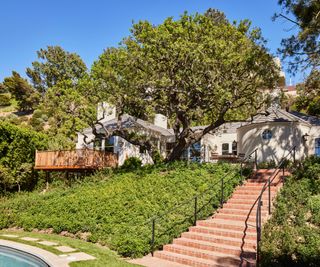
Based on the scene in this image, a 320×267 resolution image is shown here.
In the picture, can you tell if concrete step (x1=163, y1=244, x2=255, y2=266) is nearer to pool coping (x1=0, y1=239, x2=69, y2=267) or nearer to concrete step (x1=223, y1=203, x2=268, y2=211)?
concrete step (x1=223, y1=203, x2=268, y2=211)

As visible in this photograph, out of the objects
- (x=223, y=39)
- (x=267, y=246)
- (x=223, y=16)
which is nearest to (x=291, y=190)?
(x=267, y=246)

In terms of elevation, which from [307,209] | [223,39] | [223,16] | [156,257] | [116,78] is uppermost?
[223,16]

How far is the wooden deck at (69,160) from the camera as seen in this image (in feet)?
75.5

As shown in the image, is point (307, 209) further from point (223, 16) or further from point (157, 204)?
point (223, 16)

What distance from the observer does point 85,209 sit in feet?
51.9

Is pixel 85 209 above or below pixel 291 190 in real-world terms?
below

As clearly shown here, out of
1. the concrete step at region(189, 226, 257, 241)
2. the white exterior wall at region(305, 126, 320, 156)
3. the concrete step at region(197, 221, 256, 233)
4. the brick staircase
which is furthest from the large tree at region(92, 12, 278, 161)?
the concrete step at region(189, 226, 257, 241)

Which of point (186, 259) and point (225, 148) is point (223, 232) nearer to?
point (186, 259)

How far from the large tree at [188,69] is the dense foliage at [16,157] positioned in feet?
25.3

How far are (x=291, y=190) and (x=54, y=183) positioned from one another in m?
17.3

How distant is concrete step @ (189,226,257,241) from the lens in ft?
35.5

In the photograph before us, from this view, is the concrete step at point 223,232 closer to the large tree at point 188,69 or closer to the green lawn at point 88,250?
the green lawn at point 88,250

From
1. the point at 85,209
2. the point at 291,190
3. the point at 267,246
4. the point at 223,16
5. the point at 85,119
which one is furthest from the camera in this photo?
the point at 223,16

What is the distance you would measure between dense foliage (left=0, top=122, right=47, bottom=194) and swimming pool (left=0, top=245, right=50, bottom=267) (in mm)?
11322
